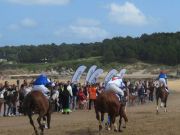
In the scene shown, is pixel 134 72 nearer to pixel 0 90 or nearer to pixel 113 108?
pixel 0 90

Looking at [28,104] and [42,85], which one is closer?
[28,104]

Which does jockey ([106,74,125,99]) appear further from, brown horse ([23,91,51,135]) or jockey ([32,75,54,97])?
brown horse ([23,91,51,135])

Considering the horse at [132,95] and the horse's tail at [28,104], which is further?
the horse at [132,95]

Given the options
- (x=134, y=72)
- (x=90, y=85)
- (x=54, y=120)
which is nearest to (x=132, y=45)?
(x=134, y=72)

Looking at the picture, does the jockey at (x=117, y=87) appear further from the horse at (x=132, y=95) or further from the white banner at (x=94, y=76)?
the horse at (x=132, y=95)

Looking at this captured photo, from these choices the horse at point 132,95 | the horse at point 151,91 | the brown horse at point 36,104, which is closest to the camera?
the brown horse at point 36,104

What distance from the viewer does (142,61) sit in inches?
4990

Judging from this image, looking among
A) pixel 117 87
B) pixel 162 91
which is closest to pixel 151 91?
pixel 162 91

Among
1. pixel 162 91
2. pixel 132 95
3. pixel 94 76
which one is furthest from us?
pixel 132 95

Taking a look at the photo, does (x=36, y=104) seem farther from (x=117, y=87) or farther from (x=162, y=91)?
(x=162, y=91)

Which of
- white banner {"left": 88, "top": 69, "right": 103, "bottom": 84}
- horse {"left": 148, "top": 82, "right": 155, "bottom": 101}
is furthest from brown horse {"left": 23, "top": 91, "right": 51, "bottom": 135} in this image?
horse {"left": 148, "top": 82, "right": 155, "bottom": 101}

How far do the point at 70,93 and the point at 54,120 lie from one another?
5505mm

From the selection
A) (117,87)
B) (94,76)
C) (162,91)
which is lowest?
(162,91)

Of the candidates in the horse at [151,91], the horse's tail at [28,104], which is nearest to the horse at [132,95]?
the horse at [151,91]
